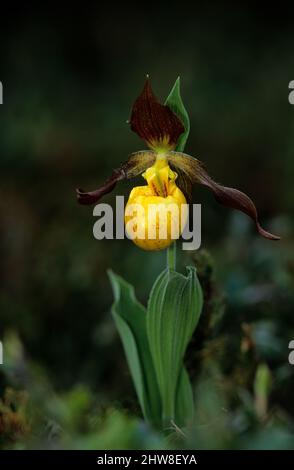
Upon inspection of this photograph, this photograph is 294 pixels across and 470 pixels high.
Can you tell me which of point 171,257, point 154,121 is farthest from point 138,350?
point 154,121

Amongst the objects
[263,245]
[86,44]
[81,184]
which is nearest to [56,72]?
[86,44]

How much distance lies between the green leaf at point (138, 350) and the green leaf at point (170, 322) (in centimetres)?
5

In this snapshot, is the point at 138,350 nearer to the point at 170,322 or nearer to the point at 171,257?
the point at 170,322

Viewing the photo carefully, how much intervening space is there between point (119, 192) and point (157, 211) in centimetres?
158

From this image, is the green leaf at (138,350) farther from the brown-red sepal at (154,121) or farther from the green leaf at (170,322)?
the brown-red sepal at (154,121)

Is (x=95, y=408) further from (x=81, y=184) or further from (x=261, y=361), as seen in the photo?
(x=81, y=184)

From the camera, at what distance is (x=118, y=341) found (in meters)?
2.17

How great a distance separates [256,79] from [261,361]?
2.17 m

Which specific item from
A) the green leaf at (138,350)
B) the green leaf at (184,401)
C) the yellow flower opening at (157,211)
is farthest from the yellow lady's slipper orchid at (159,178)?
the green leaf at (184,401)

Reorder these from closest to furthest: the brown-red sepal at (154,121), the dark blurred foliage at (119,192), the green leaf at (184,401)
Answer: the brown-red sepal at (154,121), the green leaf at (184,401), the dark blurred foliage at (119,192)

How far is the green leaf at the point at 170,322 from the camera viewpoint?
126 centimetres

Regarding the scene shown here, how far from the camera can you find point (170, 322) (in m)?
1.31

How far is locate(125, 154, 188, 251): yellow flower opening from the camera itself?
4.03 ft

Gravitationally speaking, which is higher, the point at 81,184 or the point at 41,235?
the point at 81,184
